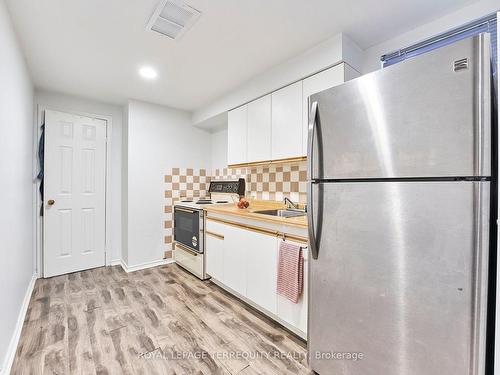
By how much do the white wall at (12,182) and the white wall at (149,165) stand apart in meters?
1.01

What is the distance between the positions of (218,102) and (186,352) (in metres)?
2.67

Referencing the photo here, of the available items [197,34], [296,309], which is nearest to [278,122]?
[197,34]

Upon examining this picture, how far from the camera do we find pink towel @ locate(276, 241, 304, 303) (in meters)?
1.58

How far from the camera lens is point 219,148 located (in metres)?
3.66

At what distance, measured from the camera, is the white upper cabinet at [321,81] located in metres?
1.73

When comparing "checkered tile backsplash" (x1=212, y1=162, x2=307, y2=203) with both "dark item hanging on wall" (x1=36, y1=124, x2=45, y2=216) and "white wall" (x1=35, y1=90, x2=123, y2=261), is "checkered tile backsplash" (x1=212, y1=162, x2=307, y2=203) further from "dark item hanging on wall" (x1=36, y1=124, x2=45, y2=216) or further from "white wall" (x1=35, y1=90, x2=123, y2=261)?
"dark item hanging on wall" (x1=36, y1=124, x2=45, y2=216)

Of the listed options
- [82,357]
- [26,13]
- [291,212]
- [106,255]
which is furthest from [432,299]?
[106,255]

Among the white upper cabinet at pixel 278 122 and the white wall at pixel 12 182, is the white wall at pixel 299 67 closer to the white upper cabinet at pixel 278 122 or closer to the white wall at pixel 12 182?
the white upper cabinet at pixel 278 122

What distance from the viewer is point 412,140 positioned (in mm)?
952

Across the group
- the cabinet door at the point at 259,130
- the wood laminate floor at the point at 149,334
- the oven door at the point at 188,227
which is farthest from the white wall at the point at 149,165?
the cabinet door at the point at 259,130

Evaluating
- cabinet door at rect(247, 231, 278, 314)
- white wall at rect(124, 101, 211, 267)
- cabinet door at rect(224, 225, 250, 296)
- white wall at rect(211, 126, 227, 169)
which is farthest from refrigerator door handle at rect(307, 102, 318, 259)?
white wall at rect(124, 101, 211, 267)

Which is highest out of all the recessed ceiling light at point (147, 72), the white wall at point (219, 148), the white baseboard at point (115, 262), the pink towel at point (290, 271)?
the recessed ceiling light at point (147, 72)

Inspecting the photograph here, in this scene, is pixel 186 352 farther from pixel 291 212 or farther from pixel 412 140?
pixel 412 140

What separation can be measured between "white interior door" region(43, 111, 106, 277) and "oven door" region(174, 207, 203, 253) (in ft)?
3.41
